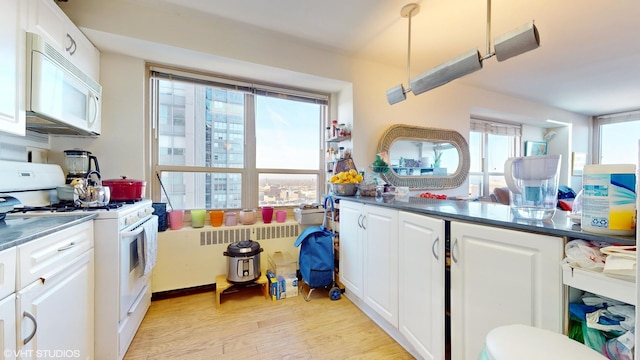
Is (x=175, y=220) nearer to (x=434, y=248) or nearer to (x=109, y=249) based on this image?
(x=109, y=249)

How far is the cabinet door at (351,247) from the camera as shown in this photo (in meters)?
→ 1.96

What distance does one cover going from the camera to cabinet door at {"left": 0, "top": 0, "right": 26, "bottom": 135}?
3.71ft

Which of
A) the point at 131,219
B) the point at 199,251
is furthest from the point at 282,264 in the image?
the point at 131,219

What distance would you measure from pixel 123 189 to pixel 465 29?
3.19 meters

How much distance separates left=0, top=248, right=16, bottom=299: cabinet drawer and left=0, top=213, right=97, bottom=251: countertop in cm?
3

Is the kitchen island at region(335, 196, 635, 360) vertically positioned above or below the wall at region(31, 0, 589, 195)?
below

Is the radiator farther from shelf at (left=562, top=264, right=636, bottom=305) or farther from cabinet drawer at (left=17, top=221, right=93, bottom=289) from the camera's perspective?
shelf at (left=562, top=264, right=636, bottom=305)

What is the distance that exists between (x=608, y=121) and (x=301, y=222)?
6.50 m

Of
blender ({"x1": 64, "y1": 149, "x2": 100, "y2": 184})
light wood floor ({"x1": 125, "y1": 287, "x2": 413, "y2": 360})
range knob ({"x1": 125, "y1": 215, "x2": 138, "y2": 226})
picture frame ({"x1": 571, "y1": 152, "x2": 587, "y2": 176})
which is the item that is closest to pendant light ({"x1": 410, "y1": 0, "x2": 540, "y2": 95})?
light wood floor ({"x1": 125, "y1": 287, "x2": 413, "y2": 360})

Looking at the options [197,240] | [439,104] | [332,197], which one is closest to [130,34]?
[197,240]

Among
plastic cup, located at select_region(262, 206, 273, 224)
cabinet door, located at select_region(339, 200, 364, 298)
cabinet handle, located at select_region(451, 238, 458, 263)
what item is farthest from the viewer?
plastic cup, located at select_region(262, 206, 273, 224)

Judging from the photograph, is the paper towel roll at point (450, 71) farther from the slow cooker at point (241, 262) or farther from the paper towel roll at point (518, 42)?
the slow cooker at point (241, 262)

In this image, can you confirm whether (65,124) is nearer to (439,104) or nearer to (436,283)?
(436,283)

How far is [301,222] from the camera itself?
2.60 m
